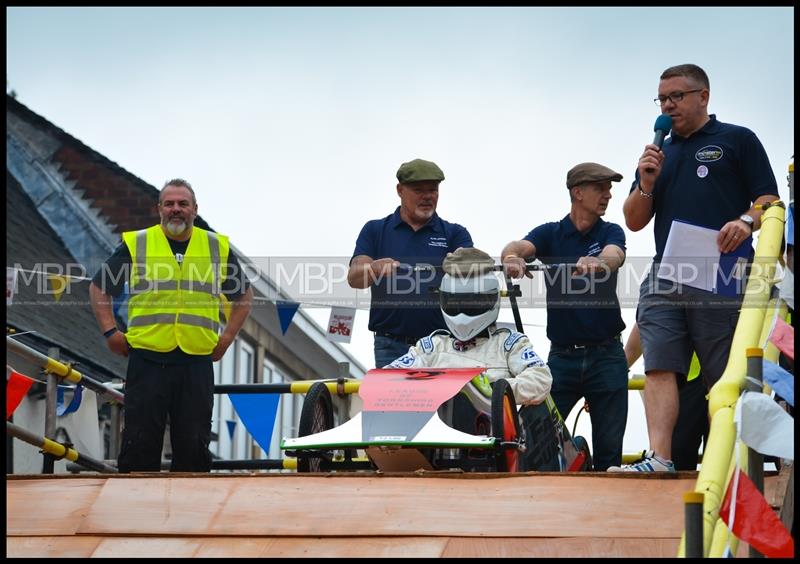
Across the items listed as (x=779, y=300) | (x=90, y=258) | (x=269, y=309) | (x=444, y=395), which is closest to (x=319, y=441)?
(x=444, y=395)

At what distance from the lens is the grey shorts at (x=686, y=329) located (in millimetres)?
8867

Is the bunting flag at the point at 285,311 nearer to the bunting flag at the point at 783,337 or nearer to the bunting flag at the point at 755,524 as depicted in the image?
the bunting flag at the point at 783,337

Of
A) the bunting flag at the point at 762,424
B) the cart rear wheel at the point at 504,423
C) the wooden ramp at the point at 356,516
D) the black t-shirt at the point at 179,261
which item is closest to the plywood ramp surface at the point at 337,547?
the wooden ramp at the point at 356,516

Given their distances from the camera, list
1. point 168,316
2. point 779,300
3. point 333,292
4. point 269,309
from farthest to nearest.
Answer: point 269,309 → point 333,292 → point 168,316 → point 779,300

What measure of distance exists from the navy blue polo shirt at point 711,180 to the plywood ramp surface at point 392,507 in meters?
2.18

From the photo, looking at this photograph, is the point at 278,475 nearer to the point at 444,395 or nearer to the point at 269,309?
the point at 444,395

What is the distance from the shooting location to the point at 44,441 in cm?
1093

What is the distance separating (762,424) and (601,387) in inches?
174

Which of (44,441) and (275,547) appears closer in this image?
(275,547)

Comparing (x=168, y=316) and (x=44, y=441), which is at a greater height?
(x=168, y=316)

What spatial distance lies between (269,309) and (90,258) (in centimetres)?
346

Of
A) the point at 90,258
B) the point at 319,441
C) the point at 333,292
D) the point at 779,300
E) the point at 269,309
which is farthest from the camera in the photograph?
the point at 269,309

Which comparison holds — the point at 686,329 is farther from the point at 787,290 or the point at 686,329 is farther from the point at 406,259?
the point at 406,259

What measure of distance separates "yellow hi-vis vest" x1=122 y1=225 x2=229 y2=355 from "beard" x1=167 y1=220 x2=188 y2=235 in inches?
4.5
